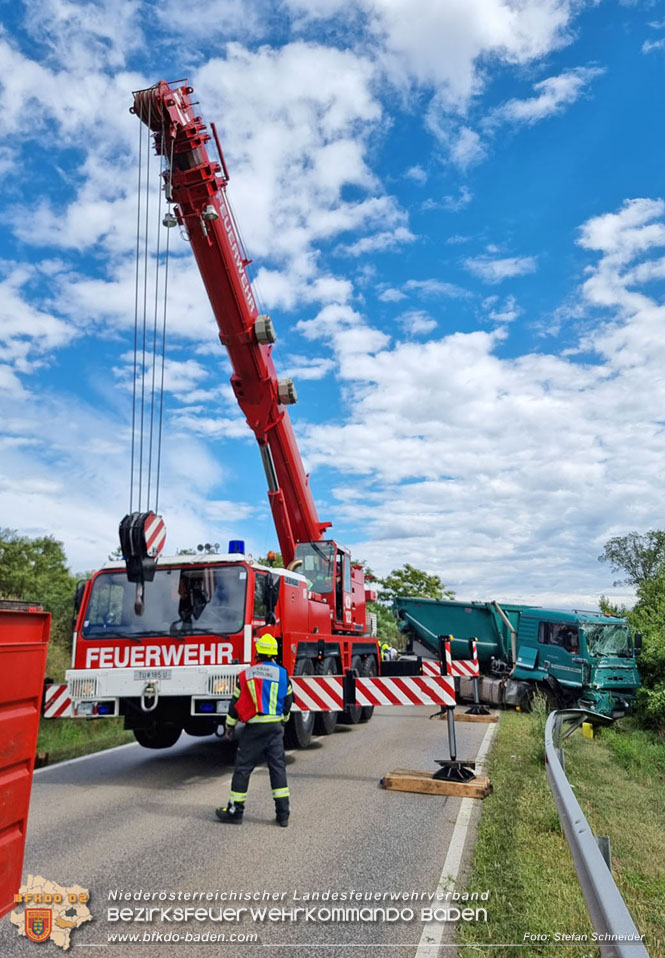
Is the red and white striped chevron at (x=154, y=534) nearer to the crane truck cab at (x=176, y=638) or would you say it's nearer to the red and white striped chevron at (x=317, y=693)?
the crane truck cab at (x=176, y=638)

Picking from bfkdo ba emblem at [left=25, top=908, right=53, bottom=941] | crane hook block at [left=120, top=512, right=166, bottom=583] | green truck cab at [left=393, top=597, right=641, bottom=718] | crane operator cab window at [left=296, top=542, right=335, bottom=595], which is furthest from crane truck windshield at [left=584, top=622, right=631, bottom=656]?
bfkdo ba emblem at [left=25, top=908, right=53, bottom=941]

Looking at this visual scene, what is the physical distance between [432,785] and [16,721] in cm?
558

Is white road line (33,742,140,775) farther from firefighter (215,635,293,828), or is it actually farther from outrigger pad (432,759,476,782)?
outrigger pad (432,759,476,782)

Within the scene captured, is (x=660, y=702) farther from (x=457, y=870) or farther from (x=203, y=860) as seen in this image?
(x=203, y=860)

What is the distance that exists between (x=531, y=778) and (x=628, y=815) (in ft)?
3.42

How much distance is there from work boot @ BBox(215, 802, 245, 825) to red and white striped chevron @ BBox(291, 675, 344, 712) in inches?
94.4

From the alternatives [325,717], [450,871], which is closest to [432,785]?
[450,871]

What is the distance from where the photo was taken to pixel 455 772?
7902mm

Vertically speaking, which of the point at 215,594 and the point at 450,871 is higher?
the point at 215,594

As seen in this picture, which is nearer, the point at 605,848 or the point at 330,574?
the point at 605,848

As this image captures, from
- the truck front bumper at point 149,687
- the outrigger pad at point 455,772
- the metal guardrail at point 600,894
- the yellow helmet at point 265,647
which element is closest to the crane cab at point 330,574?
the outrigger pad at point 455,772

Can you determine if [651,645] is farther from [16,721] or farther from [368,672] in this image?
[16,721]

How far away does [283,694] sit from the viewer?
21.6ft

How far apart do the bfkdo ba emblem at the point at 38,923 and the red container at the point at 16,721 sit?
4.07 ft
